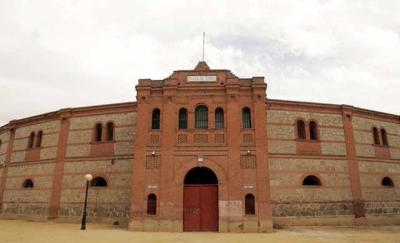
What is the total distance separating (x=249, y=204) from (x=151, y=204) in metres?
5.53

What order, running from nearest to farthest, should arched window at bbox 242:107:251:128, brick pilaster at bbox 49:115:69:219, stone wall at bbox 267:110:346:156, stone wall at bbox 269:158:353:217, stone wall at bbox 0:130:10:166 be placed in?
arched window at bbox 242:107:251:128, stone wall at bbox 269:158:353:217, stone wall at bbox 267:110:346:156, brick pilaster at bbox 49:115:69:219, stone wall at bbox 0:130:10:166

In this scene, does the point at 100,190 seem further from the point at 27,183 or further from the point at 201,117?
the point at 201,117

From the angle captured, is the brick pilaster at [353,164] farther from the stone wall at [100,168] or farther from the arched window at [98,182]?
the arched window at [98,182]

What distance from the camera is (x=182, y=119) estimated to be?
18.8 metres

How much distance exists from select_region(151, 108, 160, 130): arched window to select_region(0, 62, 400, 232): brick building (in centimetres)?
12

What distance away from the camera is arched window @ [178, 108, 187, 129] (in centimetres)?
1859

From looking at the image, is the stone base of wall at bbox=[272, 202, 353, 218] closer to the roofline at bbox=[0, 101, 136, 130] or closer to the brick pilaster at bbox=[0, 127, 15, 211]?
the roofline at bbox=[0, 101, 136, 130]

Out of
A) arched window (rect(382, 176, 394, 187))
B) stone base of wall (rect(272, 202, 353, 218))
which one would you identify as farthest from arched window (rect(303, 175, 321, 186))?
arched window (rect(382, 176, 394, 187))

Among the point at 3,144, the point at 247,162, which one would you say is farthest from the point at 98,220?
the point at 3,144

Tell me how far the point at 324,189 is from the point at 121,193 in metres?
13.9

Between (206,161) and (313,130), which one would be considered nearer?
(206,161)

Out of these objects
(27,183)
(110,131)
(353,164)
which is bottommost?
(27,183)

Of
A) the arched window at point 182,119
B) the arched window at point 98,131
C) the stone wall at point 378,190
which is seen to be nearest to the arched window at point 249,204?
the arched window at point 182,119

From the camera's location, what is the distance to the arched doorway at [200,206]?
1695 centimetres
